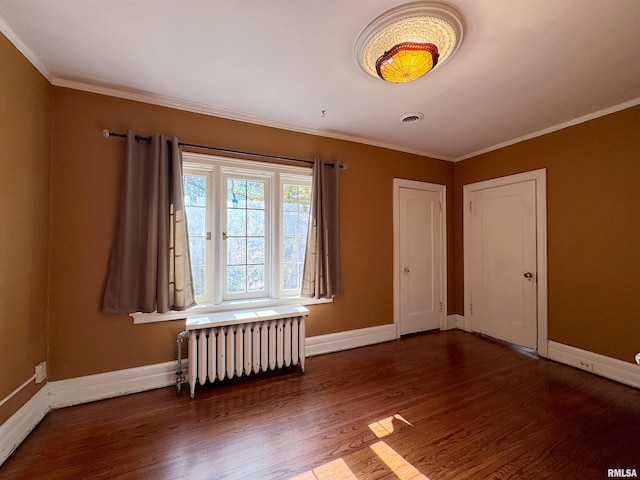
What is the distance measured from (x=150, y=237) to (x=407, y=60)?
7.45 ft

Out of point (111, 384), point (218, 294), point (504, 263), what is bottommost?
point (111, 384)

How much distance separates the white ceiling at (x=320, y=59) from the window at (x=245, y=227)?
566 millimetres

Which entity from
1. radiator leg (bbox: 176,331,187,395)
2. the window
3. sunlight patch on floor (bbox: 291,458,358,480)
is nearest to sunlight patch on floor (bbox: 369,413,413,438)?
sunlight patch on floor (bbox: 291,458,358,480)

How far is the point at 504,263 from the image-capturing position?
138 inches

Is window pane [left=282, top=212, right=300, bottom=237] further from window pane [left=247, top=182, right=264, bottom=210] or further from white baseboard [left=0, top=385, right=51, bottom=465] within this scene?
white baseboard [left=0, top=385, right=51, bottom=465]

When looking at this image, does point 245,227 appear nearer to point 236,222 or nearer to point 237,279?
point 236,222

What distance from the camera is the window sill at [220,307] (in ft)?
7.77

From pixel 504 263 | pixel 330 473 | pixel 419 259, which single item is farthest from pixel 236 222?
pixel 504 263

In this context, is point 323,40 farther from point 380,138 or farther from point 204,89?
point 380,138

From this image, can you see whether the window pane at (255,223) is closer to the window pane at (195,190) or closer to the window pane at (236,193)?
the window pane at (236,193)

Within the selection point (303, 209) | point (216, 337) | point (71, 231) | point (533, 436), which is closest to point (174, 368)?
point (216, 337)

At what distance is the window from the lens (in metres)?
2.65

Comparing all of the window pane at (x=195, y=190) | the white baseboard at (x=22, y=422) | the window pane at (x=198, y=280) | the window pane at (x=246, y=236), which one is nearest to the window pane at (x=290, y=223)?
the window pane at (x=246, y=236)

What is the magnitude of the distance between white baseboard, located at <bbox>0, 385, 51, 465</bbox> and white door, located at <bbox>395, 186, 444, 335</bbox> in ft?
11.5
